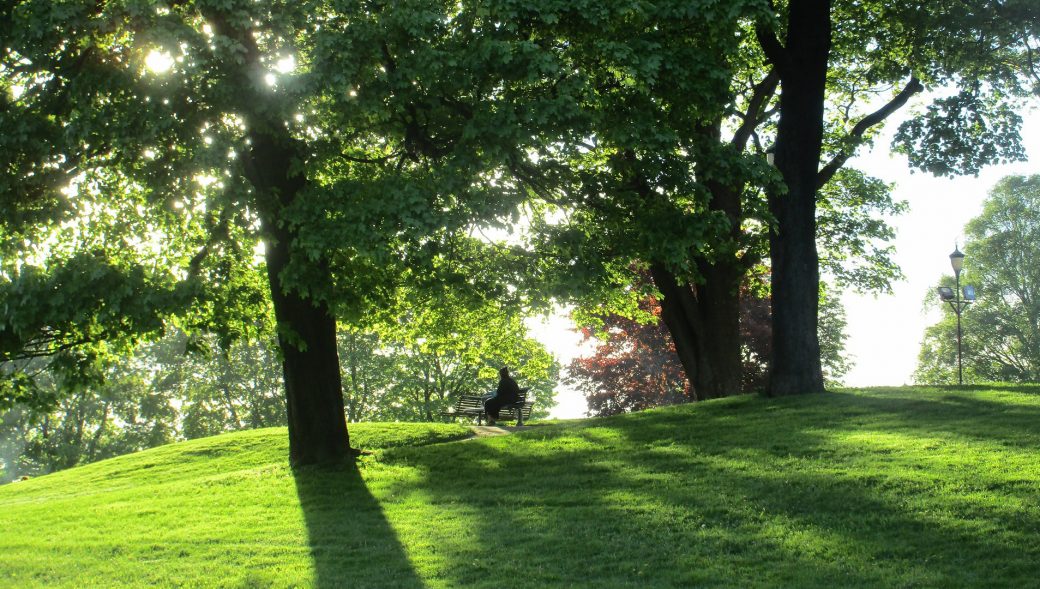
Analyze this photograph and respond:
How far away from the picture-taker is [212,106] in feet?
42.8

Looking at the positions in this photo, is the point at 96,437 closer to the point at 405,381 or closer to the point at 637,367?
the point at 405,381

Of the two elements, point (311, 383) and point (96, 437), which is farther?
point (96, 437)

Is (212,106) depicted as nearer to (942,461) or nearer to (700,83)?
(700,83)

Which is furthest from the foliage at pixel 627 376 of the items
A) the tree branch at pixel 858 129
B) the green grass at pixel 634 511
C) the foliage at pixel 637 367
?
the green grass at pixel 634 511

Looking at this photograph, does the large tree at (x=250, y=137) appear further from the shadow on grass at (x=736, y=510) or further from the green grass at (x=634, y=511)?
the shadow on grass at (x=736, y=510)

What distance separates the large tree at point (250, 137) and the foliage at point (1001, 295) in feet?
149

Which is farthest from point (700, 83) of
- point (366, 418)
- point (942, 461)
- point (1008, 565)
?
point (366, 418)

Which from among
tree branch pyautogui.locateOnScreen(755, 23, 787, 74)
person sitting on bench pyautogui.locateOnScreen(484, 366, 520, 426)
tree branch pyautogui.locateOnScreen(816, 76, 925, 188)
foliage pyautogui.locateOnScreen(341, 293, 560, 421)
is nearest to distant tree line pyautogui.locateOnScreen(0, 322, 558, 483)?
foliage pyautogui.locateOnScreen(341, 293, 560, 421)

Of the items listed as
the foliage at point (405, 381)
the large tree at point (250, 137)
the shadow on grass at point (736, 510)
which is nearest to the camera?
the shadow on grass at point (736, 510)

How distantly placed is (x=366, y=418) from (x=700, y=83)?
128 feet

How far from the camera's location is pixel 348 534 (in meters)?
11.4

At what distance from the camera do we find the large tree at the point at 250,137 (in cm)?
1236

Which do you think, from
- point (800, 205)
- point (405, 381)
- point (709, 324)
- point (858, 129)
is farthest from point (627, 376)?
point (800, 205)

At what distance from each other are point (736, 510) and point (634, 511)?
3.72ft
